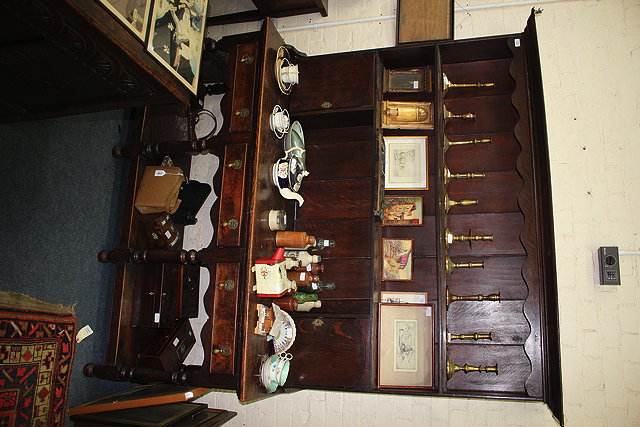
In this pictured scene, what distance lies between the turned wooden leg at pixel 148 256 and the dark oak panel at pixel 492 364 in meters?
1.49

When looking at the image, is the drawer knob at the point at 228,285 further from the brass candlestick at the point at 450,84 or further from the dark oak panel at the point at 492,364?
the brass candlestick at the point at 450,84

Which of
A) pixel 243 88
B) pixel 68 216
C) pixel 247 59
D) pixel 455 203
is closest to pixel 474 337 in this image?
pixel 455 203

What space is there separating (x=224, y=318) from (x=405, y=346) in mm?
936

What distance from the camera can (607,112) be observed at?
8.66 feet

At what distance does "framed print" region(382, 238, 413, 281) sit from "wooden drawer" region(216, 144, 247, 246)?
0.82 meters

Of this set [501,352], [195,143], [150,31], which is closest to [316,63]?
[195,143]

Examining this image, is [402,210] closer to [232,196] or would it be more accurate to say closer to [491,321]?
[491,321]

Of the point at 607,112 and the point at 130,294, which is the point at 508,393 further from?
the point at 130,294

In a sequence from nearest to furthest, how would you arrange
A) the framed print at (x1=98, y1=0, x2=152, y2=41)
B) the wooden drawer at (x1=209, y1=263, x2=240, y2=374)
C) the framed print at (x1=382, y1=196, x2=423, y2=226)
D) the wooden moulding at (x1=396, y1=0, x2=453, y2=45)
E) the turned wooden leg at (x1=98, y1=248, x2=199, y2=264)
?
the framed print at (x1=98, y1=0, x2=152, y2=41) < the wooden drawer at (x1=209, y1=263, x2=240, y2=374) < the turned wooden leg at (x1=98, y1=248, x2=199, y2=264) < the framed print at (x1=382, y1=196, x2=423, y2=226) < the wooden moulding at (x1=396, y1=0, x2=453, y2=45)

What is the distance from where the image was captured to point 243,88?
2631mm

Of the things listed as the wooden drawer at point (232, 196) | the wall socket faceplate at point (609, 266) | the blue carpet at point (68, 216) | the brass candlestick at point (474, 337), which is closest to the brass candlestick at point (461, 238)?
the brass candlestick at point (474, 337)

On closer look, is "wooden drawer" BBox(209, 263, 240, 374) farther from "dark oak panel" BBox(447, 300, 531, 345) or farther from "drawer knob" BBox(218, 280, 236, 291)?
"dark oak panel" BBox(447, 300, 531, 345)

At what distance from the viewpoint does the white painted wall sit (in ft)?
7.77

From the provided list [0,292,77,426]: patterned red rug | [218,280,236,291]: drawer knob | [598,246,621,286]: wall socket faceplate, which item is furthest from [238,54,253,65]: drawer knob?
[598,246,621,286]: wall socket faceplate
